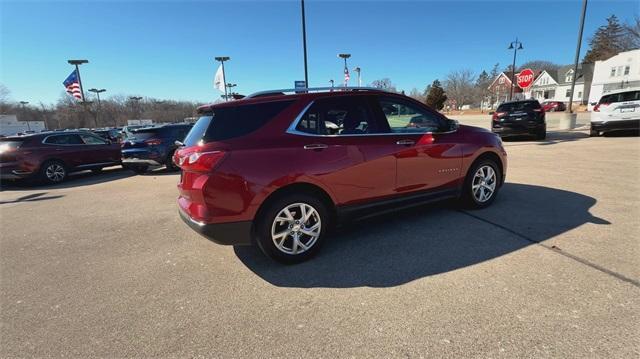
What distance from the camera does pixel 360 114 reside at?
385 cm

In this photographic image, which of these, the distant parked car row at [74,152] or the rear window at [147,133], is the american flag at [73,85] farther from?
the rear window at [147,133]

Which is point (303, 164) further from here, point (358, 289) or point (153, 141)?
point (153, 141)

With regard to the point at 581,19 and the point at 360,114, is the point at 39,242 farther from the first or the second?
the point at 581,19

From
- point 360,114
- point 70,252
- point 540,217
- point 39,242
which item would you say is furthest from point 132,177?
point 540,217

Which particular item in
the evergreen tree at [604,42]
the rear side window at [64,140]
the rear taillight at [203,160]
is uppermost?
the evergreen tree at [604,42]

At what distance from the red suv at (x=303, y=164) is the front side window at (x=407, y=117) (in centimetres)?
1

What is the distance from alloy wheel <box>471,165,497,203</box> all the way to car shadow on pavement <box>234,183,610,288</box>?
22cm

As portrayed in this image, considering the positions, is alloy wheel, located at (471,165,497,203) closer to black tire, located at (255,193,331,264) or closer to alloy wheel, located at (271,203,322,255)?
black tire, located at (255,193,331,264)

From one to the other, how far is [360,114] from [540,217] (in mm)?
2886

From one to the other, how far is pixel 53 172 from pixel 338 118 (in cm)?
1048

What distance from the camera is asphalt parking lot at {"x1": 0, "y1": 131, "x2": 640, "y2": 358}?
2295mm

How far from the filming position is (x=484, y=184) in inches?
194

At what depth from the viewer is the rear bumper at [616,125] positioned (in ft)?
38.4

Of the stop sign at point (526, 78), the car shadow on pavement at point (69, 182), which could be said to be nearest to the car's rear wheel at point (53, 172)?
the car shadow on pavement at point (69, 182)
